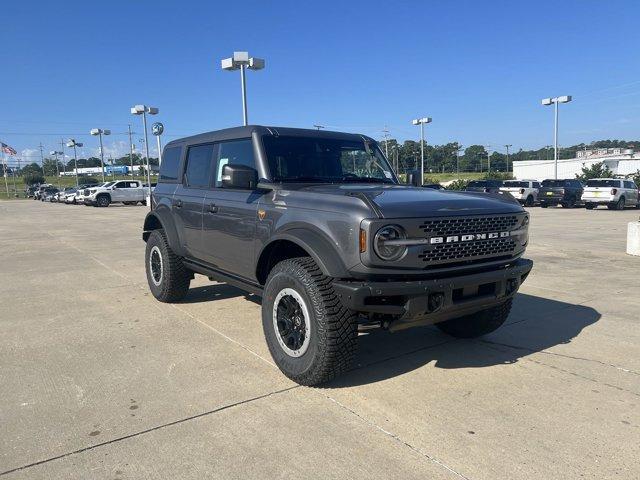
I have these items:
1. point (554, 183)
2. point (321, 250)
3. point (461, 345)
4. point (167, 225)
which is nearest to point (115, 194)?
point (554, 183)

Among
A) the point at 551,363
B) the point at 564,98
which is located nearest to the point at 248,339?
the point at 551,363

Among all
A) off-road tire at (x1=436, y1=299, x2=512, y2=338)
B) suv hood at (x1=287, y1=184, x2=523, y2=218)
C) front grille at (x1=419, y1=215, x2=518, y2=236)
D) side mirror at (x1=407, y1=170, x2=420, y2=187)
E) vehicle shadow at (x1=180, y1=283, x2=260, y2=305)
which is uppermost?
side mirror at (x1=407, y1=170, x2=420, y2=187)

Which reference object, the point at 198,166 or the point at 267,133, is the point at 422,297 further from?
the point at 198,166

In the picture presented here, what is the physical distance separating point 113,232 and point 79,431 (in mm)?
13581

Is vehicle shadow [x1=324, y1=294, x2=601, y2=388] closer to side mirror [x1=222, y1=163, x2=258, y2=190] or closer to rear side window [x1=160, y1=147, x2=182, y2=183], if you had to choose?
side mirror [x1=222, y1=163, x2=258, y2=190]

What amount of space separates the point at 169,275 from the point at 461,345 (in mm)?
3363

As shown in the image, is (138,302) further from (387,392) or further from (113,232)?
(113,232)

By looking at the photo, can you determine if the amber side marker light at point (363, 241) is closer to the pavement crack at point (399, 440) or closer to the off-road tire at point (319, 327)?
the off-road tire at point (319, 327)

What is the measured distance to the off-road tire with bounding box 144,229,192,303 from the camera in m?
5.90

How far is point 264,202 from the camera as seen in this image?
166 inches

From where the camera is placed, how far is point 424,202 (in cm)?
355

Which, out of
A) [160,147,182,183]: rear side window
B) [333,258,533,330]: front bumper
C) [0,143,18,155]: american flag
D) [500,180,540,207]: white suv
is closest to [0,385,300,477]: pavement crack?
[333,258,533,330]: front bumper

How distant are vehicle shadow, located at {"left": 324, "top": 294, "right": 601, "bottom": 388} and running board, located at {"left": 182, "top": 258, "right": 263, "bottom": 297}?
1.08 metres

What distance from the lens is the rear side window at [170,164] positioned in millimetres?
6004
